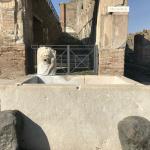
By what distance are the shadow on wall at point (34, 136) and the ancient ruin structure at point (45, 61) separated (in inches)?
83.5

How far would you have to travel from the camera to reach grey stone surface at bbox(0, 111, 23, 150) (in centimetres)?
280

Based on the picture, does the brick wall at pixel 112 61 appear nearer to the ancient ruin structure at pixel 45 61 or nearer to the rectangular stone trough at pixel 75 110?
the ancient ruin structure at pixel 45 61

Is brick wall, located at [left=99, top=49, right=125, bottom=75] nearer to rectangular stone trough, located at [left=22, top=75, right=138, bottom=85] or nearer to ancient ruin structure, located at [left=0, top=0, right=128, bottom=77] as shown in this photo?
ancient ruin structure, located at [left=0, top=0, right=128, bottom=77]

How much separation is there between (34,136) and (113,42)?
429cm

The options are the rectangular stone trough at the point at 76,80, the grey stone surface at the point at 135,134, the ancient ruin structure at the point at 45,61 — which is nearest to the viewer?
the grey stone surface at the point at 135,134

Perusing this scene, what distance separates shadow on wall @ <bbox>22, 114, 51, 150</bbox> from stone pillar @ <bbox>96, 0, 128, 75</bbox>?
13.0 ft

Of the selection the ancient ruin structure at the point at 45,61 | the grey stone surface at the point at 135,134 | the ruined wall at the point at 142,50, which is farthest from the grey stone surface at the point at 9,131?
the ruined wall at the point at 142,50

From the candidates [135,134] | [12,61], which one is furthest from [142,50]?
[135,134]

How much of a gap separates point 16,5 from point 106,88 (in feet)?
14.9

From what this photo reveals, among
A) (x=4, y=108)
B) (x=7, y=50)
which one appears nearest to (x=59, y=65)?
(x=7, y=50)

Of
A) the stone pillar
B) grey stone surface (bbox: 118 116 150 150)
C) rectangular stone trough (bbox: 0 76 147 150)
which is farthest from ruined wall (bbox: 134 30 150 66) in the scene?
grey stone surface (bbox: 118 116 150 150)

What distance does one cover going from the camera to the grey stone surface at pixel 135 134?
2.72 m

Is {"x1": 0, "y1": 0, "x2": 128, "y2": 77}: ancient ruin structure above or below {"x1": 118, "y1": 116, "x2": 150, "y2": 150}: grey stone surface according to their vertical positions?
above

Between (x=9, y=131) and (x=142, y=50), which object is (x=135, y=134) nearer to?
(x=9, y=131)
